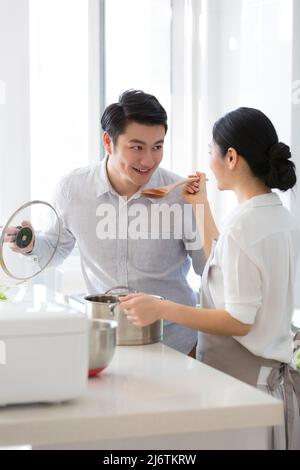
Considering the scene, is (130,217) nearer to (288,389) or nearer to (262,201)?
(262,201)

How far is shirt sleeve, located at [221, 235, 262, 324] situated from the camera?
5.17 ft

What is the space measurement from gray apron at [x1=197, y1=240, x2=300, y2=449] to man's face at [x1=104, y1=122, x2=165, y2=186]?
0.48 metres

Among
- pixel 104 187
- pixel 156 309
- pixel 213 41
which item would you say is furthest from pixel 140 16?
pixel 156 309

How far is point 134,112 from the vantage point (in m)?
2.08

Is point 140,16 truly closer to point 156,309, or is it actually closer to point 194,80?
point 194,80

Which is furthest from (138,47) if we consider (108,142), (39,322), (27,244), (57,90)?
(39,322)

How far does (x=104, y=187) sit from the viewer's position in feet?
7.22

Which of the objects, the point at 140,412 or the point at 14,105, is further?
the point at 14,105

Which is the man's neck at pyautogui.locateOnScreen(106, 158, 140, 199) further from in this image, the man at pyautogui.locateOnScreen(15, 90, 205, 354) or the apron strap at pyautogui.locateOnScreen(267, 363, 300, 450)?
the apron strap at pyautogui.locateOnScreen(267, 363, 300, 450)

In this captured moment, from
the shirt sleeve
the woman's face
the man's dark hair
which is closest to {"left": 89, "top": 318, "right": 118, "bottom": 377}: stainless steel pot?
the shirt sleeve

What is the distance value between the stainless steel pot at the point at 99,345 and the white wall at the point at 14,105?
5.92ft

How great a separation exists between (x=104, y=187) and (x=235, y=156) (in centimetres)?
60

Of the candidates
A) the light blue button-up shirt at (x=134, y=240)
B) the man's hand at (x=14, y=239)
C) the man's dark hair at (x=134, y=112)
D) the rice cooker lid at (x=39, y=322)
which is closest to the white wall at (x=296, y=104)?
the light blue button-up shirt at (x=134, y=240)

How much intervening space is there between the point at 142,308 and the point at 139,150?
657 millimetres
